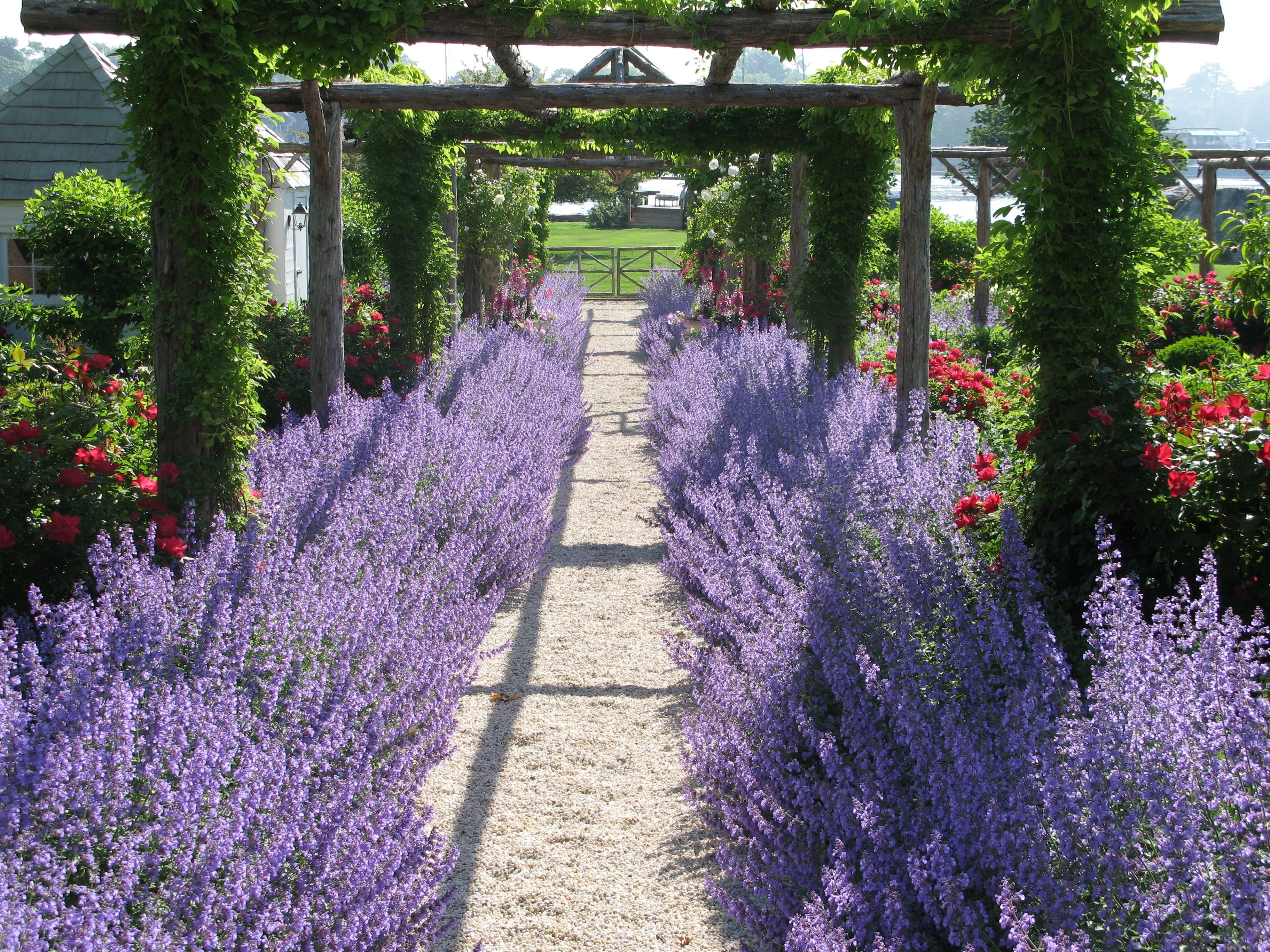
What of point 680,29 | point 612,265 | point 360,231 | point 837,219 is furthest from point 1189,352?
point 612,265

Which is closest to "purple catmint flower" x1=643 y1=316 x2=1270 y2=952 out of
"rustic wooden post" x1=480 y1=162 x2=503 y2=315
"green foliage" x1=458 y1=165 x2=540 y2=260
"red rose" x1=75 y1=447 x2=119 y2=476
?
"red rose" x1=75 y1=447 x2=119 y2=476

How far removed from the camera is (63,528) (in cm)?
328

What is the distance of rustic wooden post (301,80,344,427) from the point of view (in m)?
6.82

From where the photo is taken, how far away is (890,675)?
276 cm

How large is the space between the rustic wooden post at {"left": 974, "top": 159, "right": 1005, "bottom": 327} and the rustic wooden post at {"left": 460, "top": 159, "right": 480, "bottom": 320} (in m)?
7.04

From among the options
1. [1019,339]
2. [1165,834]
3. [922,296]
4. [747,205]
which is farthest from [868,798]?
[747,205]

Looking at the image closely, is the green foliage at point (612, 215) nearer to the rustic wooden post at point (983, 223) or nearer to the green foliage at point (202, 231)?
the rustic wooden post at point (983, 223)

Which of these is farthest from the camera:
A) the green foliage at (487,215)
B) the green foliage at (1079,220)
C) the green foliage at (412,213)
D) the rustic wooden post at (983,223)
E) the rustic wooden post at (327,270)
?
the rustic wooden post at (983,223)

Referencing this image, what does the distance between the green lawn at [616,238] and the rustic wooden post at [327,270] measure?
2919 centimetres

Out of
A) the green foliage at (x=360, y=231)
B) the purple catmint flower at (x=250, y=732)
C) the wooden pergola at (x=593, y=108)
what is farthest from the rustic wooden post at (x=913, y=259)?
the green foliage at (x=360, y=231)

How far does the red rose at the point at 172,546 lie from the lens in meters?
3.47

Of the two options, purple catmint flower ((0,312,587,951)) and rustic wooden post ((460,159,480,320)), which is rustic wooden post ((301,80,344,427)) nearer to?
purple catmint flower ((0,312,587,951))

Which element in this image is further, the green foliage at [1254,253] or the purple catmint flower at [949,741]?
the green foliage at [1254,253]

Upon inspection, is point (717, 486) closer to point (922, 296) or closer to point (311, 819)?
point (922, 296)
